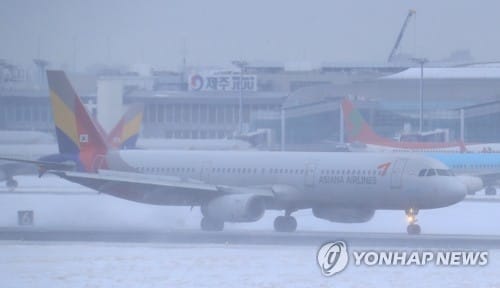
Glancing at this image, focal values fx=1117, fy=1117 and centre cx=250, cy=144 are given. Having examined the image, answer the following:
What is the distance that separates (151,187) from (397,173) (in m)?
9.07

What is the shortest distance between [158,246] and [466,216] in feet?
63.6

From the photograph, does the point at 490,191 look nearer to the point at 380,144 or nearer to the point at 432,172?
the point at 380,144

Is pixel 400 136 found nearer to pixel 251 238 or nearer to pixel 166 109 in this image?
pixel 166 109

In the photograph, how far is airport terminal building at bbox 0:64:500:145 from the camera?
358 feet

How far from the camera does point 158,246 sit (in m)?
33.1

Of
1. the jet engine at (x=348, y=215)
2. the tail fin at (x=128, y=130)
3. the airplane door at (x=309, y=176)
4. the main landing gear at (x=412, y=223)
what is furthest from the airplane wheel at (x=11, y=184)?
the main landing gear at (x=412, y=223)

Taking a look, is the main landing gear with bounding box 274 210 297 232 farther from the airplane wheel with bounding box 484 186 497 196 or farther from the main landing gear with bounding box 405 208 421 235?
the airplane wheel with bounding box 484 186 497 196

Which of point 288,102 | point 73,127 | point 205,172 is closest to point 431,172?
point 205,172

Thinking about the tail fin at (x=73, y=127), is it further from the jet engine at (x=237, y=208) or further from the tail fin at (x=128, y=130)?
the tail fin at (x=128, y=130)

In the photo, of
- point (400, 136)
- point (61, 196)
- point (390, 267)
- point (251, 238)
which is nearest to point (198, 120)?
point (400, 136)

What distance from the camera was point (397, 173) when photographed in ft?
131

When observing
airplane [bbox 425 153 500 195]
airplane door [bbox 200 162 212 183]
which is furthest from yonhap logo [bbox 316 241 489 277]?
airplane [bbox 425 153 500 195]

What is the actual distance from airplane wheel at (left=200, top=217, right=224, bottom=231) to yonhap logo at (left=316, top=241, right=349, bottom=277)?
33.0 feet

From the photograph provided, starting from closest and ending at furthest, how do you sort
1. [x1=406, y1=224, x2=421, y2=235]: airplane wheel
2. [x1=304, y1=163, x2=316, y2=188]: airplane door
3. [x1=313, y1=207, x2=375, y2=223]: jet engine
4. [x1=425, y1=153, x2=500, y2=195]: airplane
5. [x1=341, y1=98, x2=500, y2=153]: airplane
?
1. [x1=406, y1=224, x2=421, y2=235]: airplane wheel
2. [x1=313, y1=207, x2=375, y2=223]: jet engine
3. [x1=304, y1=163, x2=316, y2=188]: airplane door
4. [x1=425, y1=153, x2=500, y2=195]: airplane
5. [x1=341, y1=98, x2=500, y2=153]: airplane
